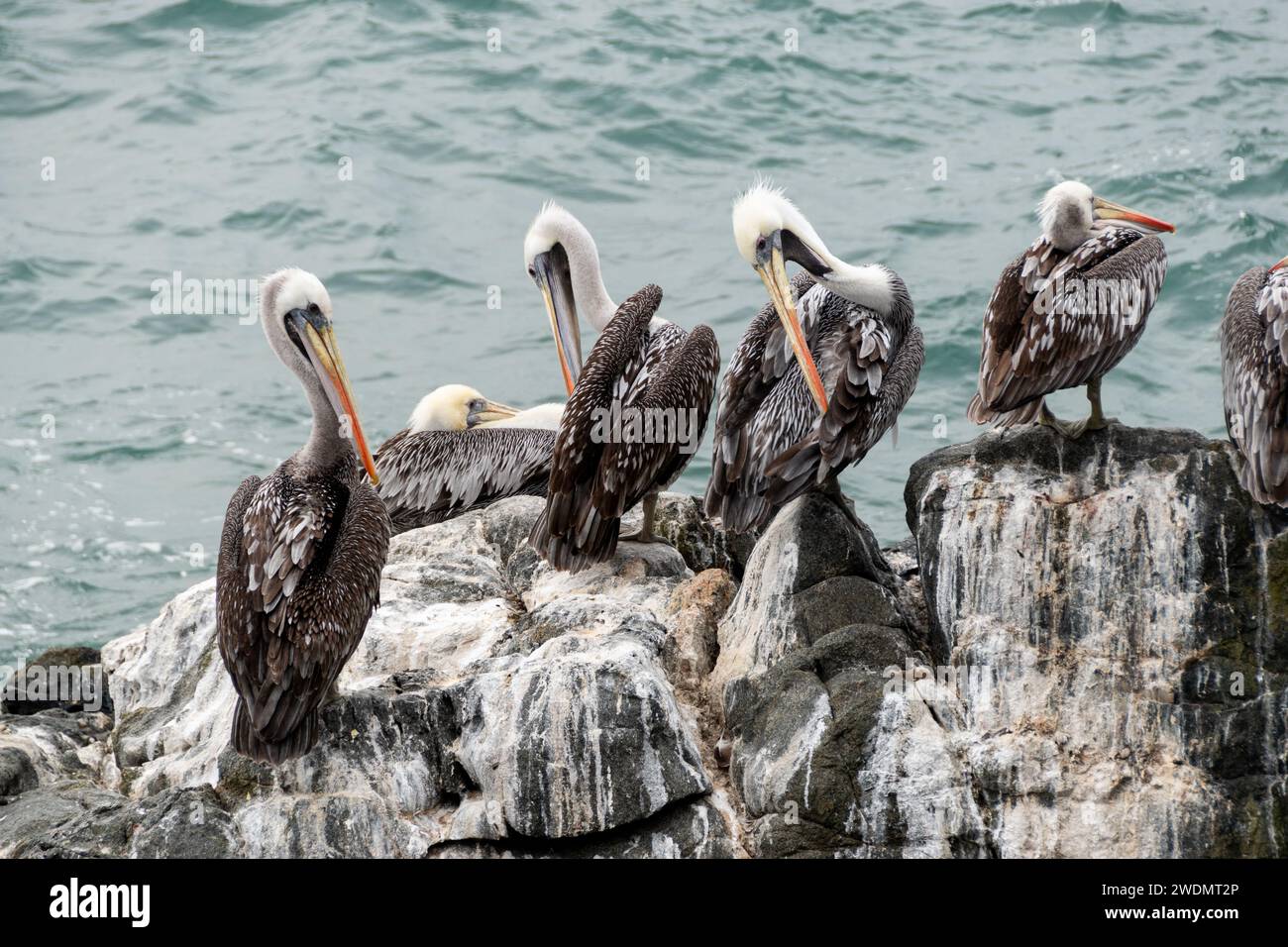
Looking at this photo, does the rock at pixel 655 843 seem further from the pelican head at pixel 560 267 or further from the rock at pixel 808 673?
the pelican head at pixel 560 267

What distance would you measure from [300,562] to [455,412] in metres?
3.69

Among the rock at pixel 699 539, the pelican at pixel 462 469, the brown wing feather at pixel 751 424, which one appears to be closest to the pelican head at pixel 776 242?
the brown wing feather at pixel 751 424

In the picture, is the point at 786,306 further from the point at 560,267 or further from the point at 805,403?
the point at 560,267

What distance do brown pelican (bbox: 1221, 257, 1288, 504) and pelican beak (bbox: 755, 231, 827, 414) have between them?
5.28 ft

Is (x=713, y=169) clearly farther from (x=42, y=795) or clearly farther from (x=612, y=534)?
(x=42, y=795)

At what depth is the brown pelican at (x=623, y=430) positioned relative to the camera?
7.01 m

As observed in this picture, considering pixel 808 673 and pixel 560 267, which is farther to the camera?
pixel 560 267

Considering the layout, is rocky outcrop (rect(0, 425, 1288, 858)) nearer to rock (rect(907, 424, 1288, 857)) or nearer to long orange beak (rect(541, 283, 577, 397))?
A: rock (rect(907, 424, 1288, 857))

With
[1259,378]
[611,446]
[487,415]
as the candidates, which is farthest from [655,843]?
[487,415]

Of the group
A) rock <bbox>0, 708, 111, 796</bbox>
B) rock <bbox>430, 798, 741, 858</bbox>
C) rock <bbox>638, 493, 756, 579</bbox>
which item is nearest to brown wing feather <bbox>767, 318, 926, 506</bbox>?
rock <bbox>638, 493, 756, 579</bbox>

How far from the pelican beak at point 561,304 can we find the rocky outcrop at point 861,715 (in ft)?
8.21

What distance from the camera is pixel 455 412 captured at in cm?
966

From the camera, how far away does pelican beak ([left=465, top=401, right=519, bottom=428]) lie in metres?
9.67

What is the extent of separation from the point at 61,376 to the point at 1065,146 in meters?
10.9
